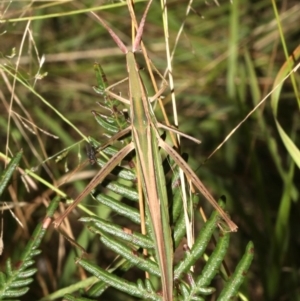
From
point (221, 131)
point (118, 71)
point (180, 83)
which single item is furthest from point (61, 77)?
point (221, 131)

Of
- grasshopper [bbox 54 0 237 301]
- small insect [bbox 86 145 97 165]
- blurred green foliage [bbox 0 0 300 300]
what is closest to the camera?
grasshopper [bbox 54 0 237 301]

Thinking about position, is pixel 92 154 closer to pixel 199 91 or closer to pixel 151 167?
pixel 151 167

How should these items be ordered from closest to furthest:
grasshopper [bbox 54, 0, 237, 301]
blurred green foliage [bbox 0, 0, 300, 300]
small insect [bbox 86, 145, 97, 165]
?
grasshopper [bbox 54, 0, 237, 301] → small insect [bbox 86, 145, 97, 165] → blurred green foliage [bbox 0, 0, 300, 300]

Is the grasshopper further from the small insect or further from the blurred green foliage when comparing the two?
the blurred green foliage

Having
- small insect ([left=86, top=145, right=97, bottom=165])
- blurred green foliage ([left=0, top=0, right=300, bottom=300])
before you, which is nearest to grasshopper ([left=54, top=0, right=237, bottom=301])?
small insect ([left=86, top=145, right=97, bottom=165])

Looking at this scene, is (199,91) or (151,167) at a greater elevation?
(151,167)

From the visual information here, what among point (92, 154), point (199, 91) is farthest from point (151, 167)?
point (199, 91)

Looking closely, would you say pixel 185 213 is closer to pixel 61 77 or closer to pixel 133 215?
pixel 133 215

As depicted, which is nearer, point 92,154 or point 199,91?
point 92,154
